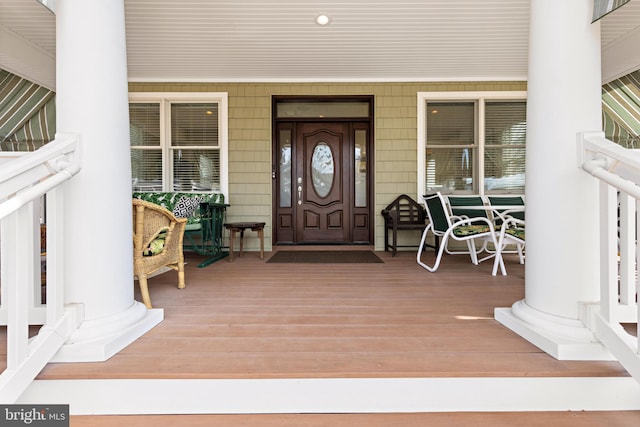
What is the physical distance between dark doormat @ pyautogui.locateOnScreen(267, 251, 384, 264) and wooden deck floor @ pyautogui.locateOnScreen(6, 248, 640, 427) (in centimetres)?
122

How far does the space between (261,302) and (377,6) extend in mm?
3250

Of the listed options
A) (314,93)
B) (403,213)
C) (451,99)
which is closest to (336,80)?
(314,93)

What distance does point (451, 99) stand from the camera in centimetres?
535

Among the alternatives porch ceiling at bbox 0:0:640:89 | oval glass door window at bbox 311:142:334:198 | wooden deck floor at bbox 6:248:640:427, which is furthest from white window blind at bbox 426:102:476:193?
wooden deck floor at bbox 6:248:640:427

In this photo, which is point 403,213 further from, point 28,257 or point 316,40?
point 28,257

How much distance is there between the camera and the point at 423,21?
3932 mm

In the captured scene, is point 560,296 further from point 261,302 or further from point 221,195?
point 221,195

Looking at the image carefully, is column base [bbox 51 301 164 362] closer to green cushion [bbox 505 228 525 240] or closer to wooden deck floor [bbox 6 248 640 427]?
wooden deck floor [bbox 6 248 640 427]

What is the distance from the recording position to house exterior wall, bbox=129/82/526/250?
5250 mm

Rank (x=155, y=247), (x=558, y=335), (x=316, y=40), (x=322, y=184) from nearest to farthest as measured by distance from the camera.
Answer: (x=558, y=335) → (x=155, y=247) → (x=316, y=40) → (x=322, y=184)

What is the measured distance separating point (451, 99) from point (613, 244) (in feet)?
14.2

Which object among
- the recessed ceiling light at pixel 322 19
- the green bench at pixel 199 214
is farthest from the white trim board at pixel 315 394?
the recessed ceiling light at pixel 322 19

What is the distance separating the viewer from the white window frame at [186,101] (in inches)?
207

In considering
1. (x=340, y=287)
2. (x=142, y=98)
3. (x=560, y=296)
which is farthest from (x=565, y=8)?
(x=142, y=98)
